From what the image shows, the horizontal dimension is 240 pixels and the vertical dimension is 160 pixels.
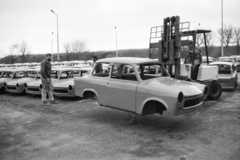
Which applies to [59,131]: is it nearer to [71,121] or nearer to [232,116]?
[71,121]

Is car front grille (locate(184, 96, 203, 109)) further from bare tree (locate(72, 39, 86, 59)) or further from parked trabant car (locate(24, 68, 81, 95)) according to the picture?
bare tree (locate(72, 39, 86, 59))

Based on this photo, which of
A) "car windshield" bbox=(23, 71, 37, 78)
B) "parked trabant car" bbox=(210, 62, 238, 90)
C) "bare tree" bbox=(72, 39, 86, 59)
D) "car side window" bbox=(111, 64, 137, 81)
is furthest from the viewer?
"bare tree" bbox=(72, 39, 86, 59)

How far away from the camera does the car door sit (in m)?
5.88

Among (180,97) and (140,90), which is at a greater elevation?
(140,90)

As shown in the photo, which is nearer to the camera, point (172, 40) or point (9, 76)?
point (172, 40)

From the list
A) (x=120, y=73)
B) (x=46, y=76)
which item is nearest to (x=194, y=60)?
(x=120, y=73)

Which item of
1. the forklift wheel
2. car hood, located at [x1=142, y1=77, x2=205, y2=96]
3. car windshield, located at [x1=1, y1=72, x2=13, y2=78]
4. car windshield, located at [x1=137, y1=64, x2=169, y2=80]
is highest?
car windshield, located at [x1=137, y1=64, x2=169, y2=80]

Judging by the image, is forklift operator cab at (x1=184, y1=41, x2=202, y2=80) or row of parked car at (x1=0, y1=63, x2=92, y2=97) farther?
row of parked car at (x1=0, y1=63, x2=92, y2=97)

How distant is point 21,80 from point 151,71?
6881 millimetres

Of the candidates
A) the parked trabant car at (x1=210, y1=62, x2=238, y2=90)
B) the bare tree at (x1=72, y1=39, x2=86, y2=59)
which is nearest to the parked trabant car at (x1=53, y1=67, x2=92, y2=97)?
the parked trabant car at (x1=210, y1=62, x2=238, y2=90)

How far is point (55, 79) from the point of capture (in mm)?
10438

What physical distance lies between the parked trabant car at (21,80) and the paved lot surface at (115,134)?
267 cm

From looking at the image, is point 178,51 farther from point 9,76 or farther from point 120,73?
point 9,76

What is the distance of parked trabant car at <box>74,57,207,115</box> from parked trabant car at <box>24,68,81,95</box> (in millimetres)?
3345
